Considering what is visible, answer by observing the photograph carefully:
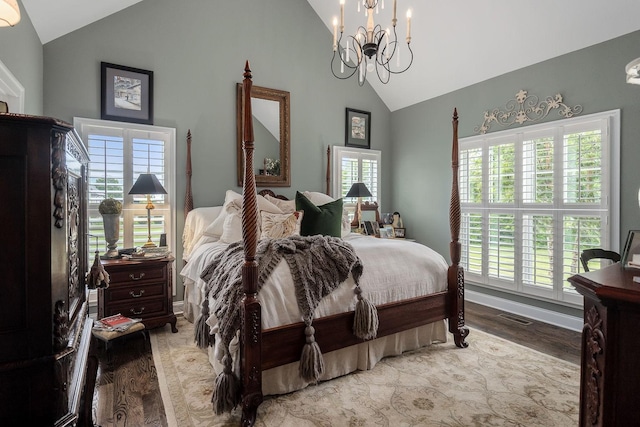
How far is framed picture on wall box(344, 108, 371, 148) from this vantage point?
4.91 metres

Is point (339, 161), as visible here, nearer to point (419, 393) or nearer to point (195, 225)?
point (195, 225)

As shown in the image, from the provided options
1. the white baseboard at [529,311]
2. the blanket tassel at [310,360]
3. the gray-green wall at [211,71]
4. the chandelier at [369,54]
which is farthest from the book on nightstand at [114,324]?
the white baseboard at [529,311]

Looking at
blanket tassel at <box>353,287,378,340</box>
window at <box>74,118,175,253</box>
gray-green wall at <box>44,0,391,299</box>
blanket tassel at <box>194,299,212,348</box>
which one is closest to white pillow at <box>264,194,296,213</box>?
gray-green wall at <box>44,0,391,299</box>

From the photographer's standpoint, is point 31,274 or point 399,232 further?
point 399,232

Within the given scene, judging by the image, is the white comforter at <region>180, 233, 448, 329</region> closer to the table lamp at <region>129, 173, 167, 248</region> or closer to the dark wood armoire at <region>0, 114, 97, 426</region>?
the table lamp at <region>129, 173, 167, 248</region>

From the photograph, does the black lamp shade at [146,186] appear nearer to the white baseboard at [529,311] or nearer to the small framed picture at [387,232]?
the small framed picture at [387,232]

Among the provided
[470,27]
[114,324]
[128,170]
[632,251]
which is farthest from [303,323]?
[470,27]

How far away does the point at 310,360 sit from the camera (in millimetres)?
2068

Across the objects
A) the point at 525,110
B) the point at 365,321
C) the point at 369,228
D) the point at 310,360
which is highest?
the point at 525,110

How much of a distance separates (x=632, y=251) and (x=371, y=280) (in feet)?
4.91

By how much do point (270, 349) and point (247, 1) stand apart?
12.9ft

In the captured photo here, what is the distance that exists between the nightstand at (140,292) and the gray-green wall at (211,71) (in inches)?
26.7

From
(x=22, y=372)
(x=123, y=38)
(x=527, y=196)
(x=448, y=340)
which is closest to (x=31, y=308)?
(x=22, y=372)

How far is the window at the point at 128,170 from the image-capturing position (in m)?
3.29
